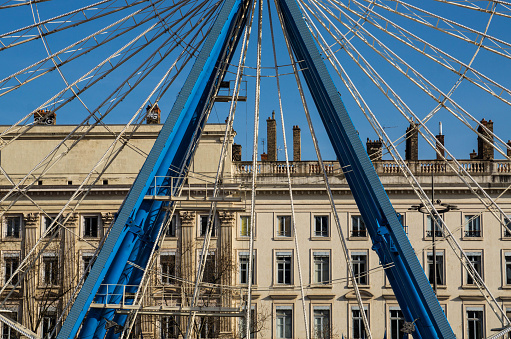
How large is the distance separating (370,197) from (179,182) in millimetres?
6393

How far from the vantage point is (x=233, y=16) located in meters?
28.2

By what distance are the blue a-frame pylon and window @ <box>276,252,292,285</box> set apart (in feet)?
106

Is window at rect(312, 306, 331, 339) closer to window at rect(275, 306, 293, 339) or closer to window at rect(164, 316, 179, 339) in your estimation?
window at rect(275, 306, 293, 339)

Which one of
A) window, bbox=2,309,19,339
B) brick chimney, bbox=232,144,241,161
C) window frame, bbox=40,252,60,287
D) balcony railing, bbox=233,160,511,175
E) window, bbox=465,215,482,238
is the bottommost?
window, bbox=2,309,19,339

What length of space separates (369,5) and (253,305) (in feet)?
119

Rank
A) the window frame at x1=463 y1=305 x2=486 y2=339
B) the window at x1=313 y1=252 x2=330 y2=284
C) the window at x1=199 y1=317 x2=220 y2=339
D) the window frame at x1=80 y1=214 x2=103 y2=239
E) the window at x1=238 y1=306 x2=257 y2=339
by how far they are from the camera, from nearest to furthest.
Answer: the window at x1=238 y1=306 x2=257 y2=339 < the window at x1=199 y1=317 x2=220 y2=339 < the window frame at x1=463 y1=305 x2=486 y2=339 < the window at x1=313 y1=252 x2=330 y2=284 < the window frame at x1=80 y1=214 x2=103 y2=239

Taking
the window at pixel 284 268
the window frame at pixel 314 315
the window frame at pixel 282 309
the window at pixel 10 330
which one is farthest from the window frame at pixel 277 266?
the window at pixel 10 330

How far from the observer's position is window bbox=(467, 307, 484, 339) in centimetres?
5947

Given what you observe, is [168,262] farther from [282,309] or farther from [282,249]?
[282,309]

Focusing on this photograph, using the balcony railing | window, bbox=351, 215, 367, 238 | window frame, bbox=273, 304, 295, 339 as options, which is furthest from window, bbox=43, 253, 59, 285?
window, bbox=351, 215, 367, 238

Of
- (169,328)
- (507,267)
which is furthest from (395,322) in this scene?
(169,328)

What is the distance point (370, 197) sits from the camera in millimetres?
26172

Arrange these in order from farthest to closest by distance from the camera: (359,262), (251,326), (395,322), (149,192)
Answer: (359,262) → (395,322) → (251,326) → (149,192)

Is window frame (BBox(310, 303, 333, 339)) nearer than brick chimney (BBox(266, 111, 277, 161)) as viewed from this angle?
Yes
